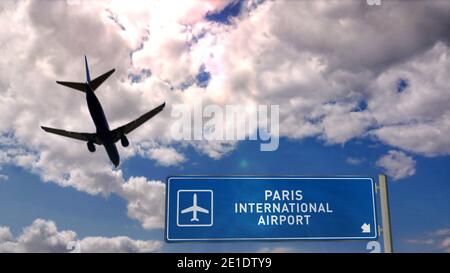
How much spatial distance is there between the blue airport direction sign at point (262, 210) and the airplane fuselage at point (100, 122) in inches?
1006

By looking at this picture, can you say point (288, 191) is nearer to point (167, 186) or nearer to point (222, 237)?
point (222, 237)

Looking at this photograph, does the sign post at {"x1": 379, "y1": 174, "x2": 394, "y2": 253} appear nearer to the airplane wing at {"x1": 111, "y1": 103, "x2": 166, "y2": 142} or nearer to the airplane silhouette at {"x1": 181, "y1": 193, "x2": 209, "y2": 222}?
the airplane silhouette at {"x1": 181, "y1": 193, "x2": 209, "y2": 222}

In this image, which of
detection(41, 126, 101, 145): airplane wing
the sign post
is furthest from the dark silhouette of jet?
the sign post

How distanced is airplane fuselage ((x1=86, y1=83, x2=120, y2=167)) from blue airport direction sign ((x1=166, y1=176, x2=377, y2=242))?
25.6m

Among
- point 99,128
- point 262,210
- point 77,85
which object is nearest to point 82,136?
point 99,128

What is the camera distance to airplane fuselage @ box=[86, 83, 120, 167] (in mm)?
35719

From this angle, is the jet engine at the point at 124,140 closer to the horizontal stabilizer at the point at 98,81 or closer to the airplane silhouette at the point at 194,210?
the horizontal stabilizer at the point at 98,81

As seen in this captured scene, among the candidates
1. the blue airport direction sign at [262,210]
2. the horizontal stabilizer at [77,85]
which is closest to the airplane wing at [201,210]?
the blue airport direction sign at [262,210]

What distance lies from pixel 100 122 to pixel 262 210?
27.3 metres

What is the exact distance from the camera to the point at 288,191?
1258 centimetres

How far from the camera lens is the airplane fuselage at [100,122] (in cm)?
3572

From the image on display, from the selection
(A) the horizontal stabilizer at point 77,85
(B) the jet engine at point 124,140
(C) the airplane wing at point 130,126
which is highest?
(A) the horizontal stabilizer at point 77,85
